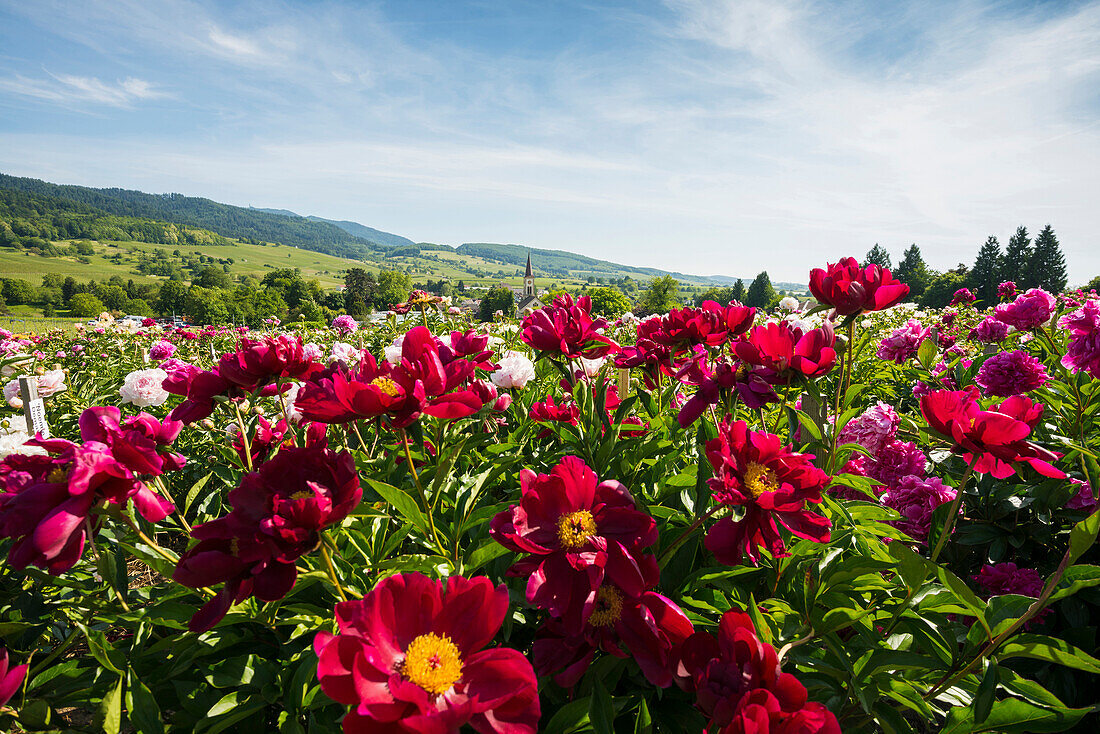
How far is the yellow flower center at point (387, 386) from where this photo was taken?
110 centimetres

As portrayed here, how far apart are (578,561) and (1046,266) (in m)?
60.9

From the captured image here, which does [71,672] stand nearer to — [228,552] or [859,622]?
[228,552]

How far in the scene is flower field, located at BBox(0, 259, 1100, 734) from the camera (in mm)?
781

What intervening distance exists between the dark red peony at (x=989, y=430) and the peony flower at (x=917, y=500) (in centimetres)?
58

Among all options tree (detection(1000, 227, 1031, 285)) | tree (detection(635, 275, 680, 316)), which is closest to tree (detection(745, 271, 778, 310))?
tree (detection(635, 275, 680, 316))

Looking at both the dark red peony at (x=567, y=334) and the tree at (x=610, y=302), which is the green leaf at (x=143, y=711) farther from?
the tree at (x=610, y=302)

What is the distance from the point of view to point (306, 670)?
1.04m

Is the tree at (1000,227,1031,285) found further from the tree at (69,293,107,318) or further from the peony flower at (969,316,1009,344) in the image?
the tree at (69,293,107,318)

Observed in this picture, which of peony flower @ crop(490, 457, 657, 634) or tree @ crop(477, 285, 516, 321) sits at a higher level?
peony flower @ crop(490, 457, 657, 634)

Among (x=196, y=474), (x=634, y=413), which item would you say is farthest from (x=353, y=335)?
(x=634, y=413)

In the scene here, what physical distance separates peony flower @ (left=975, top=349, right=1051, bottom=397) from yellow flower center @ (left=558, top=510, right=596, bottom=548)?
2046mm

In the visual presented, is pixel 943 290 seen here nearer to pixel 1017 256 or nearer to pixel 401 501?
pixel 1017 256

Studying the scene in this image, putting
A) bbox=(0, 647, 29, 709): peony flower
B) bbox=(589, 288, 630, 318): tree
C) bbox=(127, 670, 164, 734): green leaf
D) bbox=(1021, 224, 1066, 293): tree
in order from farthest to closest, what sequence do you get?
bbox=(589, 288, 630, 318): tree < bbox=(1021, 224, 1066, 293): tree < bbox=(127, 670, 164, 734): green leaf < bbox=(0, 647, 29, 709): peony flower

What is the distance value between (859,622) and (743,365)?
2.13ft
